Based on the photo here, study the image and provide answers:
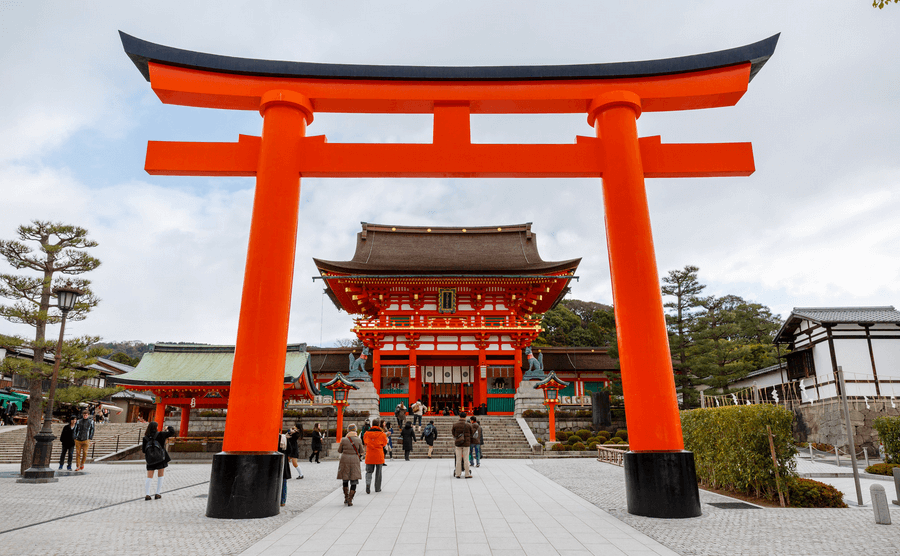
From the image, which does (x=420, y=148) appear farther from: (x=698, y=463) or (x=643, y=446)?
(x=698, y=463)

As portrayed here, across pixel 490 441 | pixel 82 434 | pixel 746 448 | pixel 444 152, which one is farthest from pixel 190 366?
pixel 746 448

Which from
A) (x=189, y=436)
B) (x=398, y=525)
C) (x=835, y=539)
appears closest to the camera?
(x=835, y=539)

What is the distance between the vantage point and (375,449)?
31.2 ft

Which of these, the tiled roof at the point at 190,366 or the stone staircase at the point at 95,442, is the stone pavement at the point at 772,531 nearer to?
the tiled roof at the point at 190,366

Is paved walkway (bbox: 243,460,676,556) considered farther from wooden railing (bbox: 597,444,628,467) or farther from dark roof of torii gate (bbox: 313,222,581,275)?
dark roof of torii gate (bbox: 313,222,581,275)

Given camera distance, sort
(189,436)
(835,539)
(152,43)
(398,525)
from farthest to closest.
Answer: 1. (189,436)
2. (152,43)
3. (398,525)
4. (835,539)

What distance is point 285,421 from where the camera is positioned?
2158 centimetres

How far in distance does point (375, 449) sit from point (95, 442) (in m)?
17.2

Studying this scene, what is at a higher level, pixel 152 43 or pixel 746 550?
pixel 152 43

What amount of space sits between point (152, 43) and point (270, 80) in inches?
67.0

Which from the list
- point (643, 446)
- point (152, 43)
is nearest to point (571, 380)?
point (643, 446)

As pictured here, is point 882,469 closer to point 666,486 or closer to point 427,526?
point 666,486

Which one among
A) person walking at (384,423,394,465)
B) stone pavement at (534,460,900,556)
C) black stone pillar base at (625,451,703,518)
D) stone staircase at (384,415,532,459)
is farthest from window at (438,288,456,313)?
black stone pillar base at (625,451,703,518)

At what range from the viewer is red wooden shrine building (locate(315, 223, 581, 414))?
24.7 m
